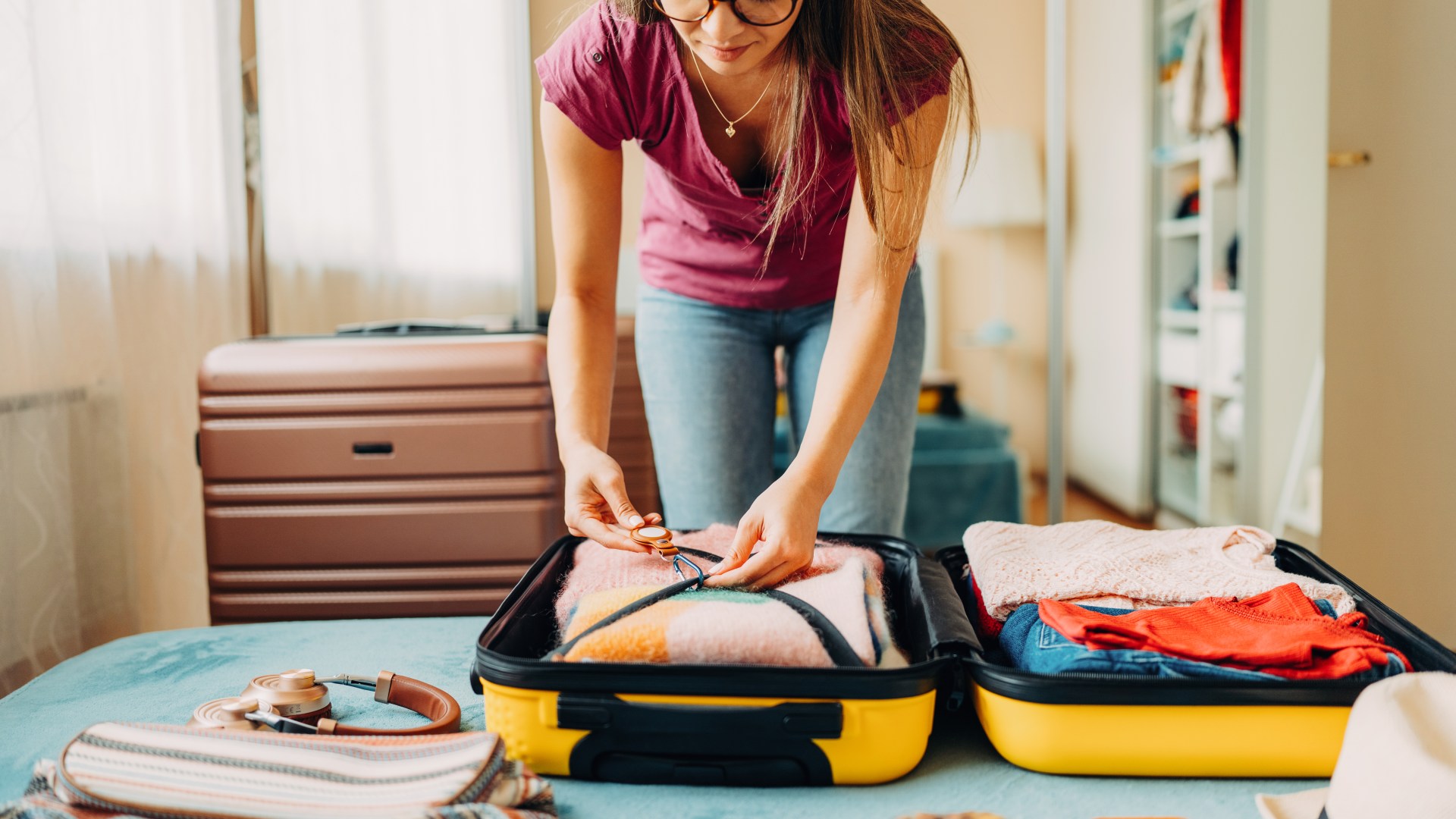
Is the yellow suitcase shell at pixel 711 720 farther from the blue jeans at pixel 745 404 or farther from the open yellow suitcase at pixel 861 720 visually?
the blue jeans at pixel 745 404

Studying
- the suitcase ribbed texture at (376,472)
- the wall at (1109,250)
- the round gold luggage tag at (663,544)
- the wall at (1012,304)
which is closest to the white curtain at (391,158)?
the suitcase ribbed texture at (376,472)

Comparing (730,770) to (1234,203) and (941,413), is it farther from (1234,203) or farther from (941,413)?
(1234,203)

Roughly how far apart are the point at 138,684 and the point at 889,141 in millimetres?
819

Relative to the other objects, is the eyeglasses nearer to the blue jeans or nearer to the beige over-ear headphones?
the blue jeans

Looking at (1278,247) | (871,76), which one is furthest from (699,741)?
(1278,247)

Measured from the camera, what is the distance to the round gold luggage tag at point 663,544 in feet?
2.60

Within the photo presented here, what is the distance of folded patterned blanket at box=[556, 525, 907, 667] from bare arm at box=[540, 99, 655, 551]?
22 cm

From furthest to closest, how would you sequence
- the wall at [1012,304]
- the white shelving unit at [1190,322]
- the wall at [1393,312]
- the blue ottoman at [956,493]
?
the wall at [1012,304] < the white shelving unit at [1190,322] < the blue ottoman at [956,493] < the wall at [1393,312]

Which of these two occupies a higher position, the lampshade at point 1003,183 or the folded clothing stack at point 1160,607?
the lampshade at point 1003,183

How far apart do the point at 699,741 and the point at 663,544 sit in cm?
19

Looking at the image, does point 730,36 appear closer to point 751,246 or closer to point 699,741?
point 751,246

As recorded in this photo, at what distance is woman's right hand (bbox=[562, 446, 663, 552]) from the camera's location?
0.85m

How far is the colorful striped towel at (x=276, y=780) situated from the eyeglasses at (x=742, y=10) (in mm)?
587

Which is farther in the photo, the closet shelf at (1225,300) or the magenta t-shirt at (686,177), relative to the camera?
the closet shelf at (1225,300)
